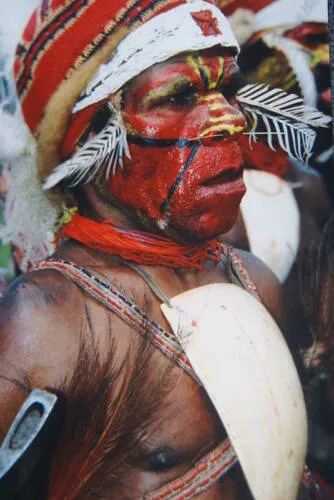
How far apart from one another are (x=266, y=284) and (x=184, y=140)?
52 cm

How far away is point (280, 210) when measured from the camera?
2.21 m

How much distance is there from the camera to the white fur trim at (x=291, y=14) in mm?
2107

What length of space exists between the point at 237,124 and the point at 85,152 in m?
0.40

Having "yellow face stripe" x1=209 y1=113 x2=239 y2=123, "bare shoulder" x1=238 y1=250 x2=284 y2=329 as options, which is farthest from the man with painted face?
"bare shoulder" x1=238 y1=250 x2=284 y2=329

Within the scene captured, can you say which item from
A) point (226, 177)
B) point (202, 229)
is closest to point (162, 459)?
point (202, 229)

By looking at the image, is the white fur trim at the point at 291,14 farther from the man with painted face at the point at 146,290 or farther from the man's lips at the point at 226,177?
the man's lips at the point at 226,177

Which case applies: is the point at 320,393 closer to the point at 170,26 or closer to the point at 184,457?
the point at 184,457

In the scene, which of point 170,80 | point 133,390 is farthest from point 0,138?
point 133,390

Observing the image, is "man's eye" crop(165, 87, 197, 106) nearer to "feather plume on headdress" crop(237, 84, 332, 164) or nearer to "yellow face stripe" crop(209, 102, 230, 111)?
"yellow face stripe" crop(209, 102, 230, 111)

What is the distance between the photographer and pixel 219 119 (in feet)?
5.91

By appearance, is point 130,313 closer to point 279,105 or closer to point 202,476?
point 202,476

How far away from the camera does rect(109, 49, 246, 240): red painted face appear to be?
1.78 meters

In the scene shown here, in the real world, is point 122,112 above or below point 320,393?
above

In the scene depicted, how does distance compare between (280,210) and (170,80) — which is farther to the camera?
(280,210)
